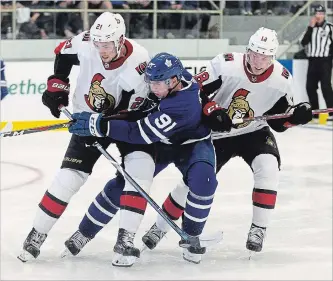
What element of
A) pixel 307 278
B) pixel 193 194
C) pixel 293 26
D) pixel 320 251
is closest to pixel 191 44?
pixel 293 26

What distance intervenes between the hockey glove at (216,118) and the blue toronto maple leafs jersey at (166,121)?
1.5 inches

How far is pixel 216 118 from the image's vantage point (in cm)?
339

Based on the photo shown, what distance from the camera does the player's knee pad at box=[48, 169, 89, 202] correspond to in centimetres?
419

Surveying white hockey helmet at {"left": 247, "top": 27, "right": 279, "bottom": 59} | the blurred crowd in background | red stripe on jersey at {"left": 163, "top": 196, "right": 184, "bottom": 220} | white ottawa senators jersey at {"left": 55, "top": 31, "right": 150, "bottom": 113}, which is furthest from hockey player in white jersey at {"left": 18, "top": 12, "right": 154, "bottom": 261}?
the blurred crowd in background

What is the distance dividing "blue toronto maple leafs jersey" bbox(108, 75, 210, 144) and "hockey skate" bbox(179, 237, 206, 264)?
1.76 ft

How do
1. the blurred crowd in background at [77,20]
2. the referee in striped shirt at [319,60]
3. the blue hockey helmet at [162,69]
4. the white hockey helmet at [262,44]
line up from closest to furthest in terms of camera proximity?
the blue hockey helmet at [162,69] < the white hockey helmet at [262,44] < the referee in striped shirt at [319,60] < the blurred crowd in background at [77,20]

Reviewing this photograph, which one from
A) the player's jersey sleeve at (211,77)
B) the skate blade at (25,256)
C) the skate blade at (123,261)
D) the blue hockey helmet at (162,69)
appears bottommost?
the skate blade at (25,256)

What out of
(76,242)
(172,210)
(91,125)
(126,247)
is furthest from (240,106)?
(76,242)

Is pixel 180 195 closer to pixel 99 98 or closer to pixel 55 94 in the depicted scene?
pixel 99 98

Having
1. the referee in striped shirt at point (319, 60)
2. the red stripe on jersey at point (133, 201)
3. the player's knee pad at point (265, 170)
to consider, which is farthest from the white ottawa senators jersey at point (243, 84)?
the referee in striped shirt at point (319, 60)

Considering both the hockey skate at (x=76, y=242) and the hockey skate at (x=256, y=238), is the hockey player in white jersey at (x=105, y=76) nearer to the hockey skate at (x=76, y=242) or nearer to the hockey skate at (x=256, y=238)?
the hockey skate at (x=76, y=242)

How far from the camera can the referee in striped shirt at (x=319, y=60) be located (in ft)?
17.7

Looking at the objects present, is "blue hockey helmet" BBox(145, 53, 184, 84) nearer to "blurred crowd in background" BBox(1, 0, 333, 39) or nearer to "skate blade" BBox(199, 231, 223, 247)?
"skate blade" BBox(199, 231, 223, 247)

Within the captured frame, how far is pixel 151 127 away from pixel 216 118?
0.85 feet
